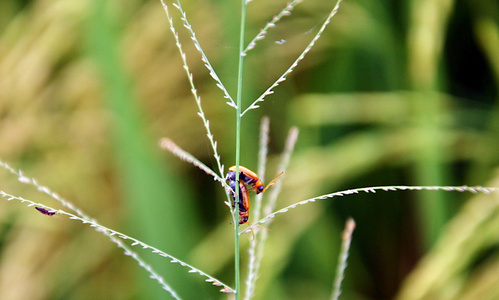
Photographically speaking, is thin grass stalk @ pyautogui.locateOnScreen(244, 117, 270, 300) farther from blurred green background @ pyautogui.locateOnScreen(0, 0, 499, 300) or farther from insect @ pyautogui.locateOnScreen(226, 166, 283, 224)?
blurred green background @ pyautogui.locateOnScreen(0, 0, 499, 300)

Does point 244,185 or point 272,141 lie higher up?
point 244,185

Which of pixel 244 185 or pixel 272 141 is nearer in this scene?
pixel 244 185

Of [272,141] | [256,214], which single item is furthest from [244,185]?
[272,141]

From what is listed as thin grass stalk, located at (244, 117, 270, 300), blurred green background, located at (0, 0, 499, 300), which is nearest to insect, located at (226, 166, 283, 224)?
thin grass stalk, located at (244, 117, 270, 300)

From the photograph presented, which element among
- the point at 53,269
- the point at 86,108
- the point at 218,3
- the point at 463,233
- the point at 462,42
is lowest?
the point at 53,269

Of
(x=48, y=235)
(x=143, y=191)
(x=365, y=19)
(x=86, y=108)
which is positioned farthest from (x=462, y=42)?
(x=48, y=235)

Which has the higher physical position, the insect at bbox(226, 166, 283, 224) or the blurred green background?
the insect at bbox(226, 166, 283, 224)

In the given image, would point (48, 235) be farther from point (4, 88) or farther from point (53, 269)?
point (4, 88)

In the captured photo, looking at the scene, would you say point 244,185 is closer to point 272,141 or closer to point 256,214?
point 256,214
